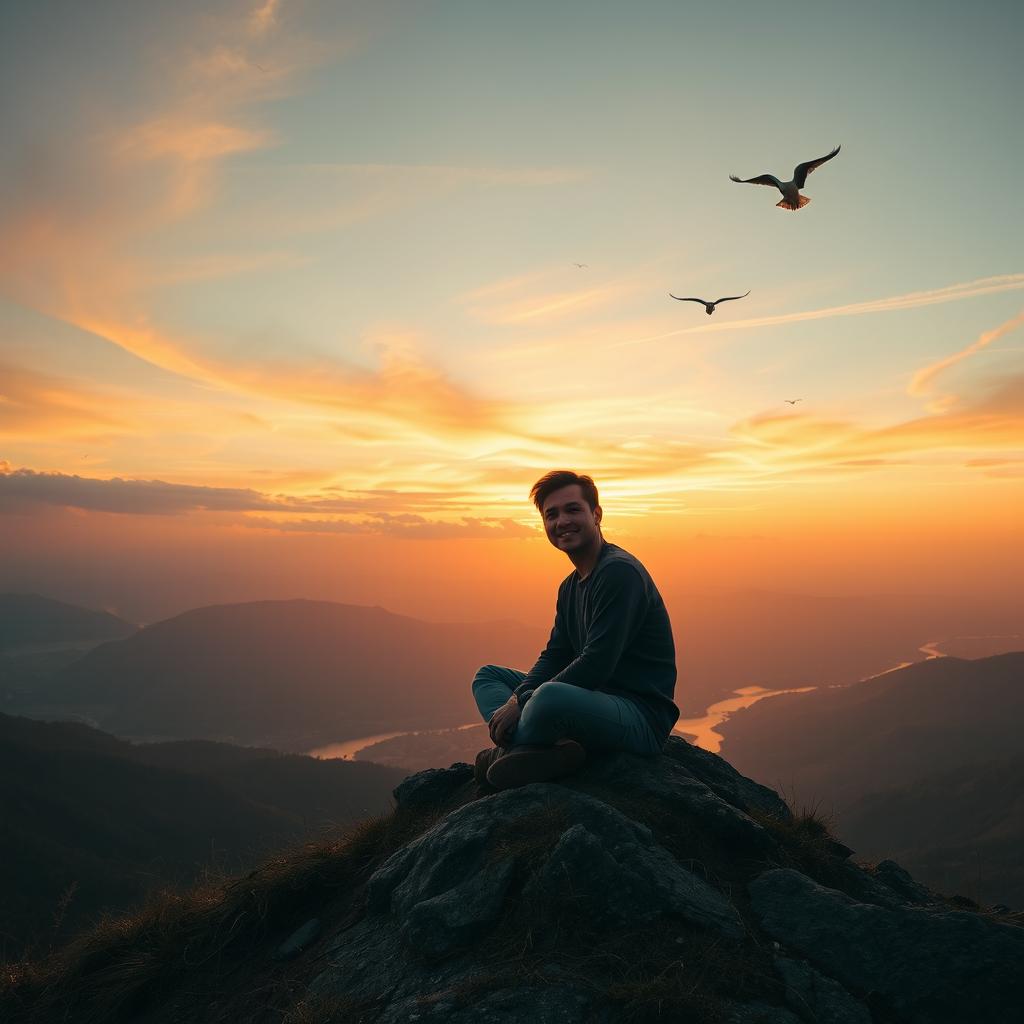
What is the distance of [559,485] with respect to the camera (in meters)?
7.71

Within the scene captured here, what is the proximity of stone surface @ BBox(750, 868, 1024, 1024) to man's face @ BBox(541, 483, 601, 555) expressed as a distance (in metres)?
3.96

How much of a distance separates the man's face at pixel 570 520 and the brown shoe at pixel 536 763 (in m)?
2.24

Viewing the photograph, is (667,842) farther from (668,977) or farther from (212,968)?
(212,968)

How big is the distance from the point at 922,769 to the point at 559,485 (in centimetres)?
18004

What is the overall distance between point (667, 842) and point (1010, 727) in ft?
701

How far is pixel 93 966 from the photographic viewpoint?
715 cm

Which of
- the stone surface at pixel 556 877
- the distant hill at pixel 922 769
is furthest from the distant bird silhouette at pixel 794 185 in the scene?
the distant hill at pixel 922 769

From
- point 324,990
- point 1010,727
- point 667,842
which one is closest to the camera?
point 324,990

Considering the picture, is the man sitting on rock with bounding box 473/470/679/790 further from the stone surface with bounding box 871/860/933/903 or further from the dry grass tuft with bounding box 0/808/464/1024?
the stone surface with bounding box 871/860/933/903

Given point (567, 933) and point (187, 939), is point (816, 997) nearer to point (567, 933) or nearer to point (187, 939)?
point (567, 933)

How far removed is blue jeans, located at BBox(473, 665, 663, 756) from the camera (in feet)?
22.4

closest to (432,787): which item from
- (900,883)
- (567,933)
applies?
(567,933)

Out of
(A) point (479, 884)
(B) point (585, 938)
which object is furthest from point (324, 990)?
(B) point (585, 938)

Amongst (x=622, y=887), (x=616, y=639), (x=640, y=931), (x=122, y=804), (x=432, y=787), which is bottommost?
(x=122, y=804)
